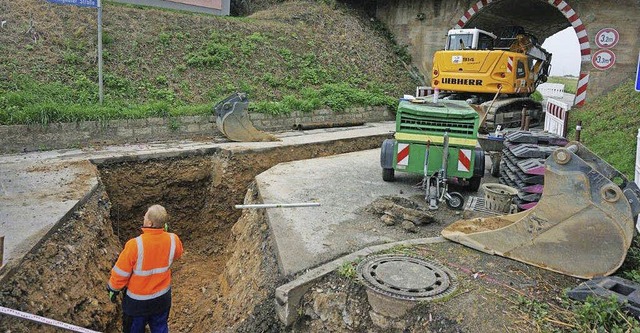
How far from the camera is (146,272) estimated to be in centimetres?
411

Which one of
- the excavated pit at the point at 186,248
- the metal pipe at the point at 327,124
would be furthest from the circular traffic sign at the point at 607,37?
the excavated pit at the point at 186,248

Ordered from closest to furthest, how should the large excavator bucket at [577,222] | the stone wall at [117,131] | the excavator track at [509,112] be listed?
the large excavator bucket at [577,222]
the stone wall at [117,131]
the excavator track at [509,112]

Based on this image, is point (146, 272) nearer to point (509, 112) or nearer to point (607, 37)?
point (509, 112)

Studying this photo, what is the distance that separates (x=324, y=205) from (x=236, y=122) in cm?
456

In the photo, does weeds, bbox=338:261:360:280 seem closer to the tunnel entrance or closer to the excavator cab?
the excavator cab

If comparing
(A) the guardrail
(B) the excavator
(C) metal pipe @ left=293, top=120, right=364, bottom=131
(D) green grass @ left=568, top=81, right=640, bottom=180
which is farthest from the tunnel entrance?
(B) the excavator

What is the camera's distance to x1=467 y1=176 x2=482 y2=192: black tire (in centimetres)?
724

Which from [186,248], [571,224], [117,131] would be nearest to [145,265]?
[571,224]

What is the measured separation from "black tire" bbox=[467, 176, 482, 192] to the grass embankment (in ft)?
20.7

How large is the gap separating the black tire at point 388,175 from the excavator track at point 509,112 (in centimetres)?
446

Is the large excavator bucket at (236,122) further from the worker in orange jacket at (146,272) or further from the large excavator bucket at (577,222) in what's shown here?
the large excavator bucket at (577,222)

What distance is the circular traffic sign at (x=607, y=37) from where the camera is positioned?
44.3ft

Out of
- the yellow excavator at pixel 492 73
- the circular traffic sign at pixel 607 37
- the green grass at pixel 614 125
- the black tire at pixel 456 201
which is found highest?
the circular traffic sign at pixel 607 37

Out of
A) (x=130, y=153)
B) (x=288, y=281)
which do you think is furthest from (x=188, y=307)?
(x=130, y=153)
